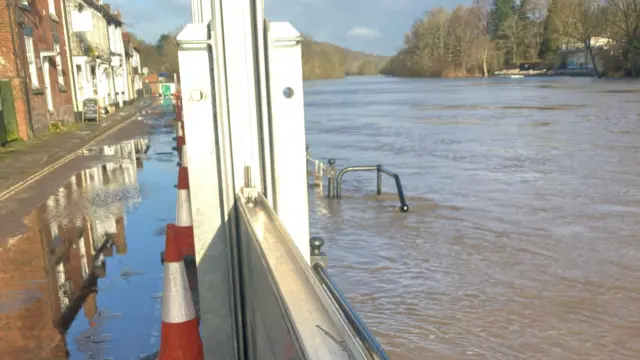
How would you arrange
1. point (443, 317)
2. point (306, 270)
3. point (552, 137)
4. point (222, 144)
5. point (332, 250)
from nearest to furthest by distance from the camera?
1. point (306, 270)
2. point (222, 144)
3. point (443, 317)
4. point (332, 250)
5. point (552, 137)

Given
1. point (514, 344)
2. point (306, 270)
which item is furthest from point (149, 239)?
point (306, 270)

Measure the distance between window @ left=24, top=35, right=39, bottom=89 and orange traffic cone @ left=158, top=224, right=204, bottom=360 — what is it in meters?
18.7

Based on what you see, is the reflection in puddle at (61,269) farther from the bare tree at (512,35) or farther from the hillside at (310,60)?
the bare tree at (512,35)

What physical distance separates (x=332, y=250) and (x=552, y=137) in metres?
14.9

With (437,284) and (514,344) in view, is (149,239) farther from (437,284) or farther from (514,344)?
(514,344)

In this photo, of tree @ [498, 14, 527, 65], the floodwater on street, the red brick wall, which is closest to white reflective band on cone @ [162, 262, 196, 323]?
the floodwater on street

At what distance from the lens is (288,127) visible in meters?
2.25

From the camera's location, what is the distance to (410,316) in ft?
18.4

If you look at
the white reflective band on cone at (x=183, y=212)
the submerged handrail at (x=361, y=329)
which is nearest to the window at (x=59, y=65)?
the white reflective band on cone at (x=183, y=212)

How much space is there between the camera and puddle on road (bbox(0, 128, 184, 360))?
14.1 ft

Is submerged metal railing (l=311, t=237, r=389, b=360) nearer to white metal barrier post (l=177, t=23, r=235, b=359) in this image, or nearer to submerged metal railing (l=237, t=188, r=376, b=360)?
submerged metal railing (l=237, t=188, r=376, b=360)

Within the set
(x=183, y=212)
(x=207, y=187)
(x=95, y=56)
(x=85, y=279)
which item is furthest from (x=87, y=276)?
(x=95, y=56)

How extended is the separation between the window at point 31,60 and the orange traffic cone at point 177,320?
1873 centimetres

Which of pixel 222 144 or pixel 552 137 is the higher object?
pixel 222 144
